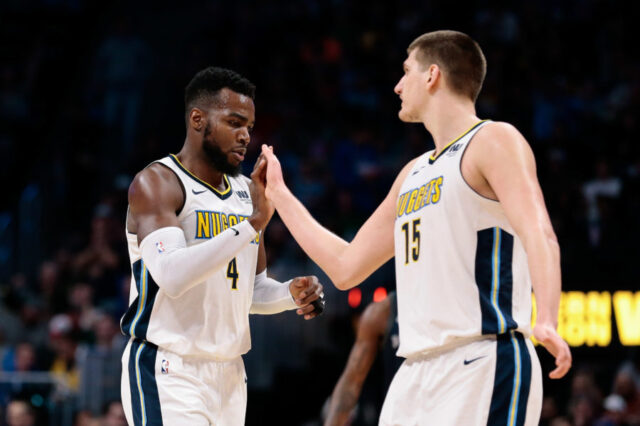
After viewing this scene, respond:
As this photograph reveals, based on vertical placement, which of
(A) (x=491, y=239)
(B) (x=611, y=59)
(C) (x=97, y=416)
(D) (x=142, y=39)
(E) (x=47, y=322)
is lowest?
(C) (x=97, y=416)

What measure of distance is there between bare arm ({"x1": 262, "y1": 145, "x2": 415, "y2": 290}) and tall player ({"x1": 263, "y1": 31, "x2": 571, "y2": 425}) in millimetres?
236

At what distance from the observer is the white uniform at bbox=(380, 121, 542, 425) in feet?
12.3

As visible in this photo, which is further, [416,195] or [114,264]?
[114,264]

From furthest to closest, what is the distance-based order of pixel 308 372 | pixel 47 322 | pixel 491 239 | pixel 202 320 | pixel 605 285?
pixel 47 322, pixel 308 372, pixel 605 285, pixel 202 320, pixel 491 239

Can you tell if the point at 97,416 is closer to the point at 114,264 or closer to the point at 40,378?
the point at 40,378

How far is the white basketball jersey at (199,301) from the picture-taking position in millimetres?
4738

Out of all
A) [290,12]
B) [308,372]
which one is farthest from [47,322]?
[290,12]

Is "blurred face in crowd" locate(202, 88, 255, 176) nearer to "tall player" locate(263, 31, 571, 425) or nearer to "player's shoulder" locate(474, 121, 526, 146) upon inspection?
"tall player" locate(263, 31, 571, 425)

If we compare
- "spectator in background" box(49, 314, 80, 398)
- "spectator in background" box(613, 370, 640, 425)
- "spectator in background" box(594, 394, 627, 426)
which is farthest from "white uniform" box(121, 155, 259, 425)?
"spectator in background" box(49, 314, 80, 398)

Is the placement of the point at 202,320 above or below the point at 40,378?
above

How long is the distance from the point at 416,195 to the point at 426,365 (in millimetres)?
736

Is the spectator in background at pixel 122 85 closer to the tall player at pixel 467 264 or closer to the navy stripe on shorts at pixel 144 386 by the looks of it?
the navy stripe on shorts at pixel 144 386

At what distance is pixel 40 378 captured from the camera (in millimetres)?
10617

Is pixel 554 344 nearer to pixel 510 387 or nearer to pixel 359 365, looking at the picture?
pixel 510 387
